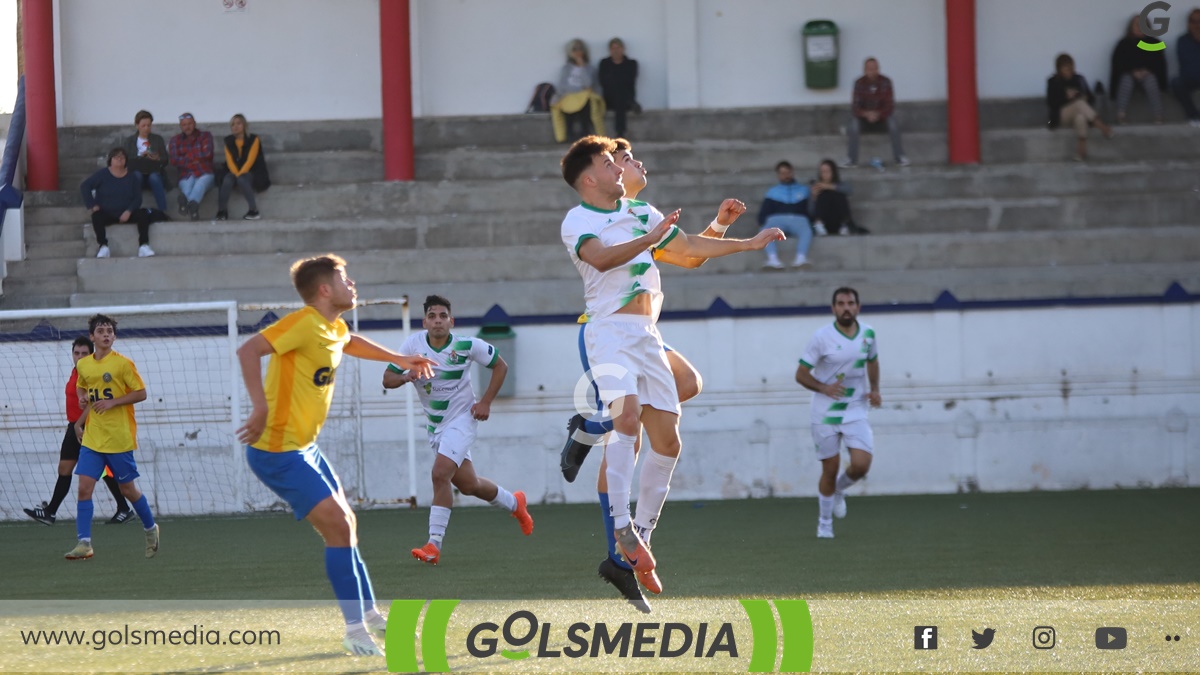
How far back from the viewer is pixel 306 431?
6227mm

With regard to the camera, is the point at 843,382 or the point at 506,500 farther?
the point at 843,382

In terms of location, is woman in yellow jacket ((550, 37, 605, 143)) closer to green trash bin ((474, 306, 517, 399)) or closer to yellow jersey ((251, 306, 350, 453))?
green trash bin ((474, 306, 517, 399))

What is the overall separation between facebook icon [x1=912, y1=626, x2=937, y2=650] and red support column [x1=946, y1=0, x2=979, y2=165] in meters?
13.6

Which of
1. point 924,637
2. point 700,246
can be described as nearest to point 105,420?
point 700,246

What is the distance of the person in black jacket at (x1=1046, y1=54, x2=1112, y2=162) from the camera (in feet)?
62.7

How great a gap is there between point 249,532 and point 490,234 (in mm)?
6538

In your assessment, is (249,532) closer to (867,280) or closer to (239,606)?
(239,606)

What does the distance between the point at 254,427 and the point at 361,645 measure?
1.00 metres

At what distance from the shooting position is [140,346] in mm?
14680

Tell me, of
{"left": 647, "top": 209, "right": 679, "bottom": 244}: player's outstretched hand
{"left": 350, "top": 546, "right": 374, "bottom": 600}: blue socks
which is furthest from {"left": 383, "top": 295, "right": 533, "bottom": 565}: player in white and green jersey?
{"left": 647, "top": 209, "right": 679, "bottom": 244}: player's outstretched hand

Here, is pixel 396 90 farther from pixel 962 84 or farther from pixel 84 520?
pixel 84 520

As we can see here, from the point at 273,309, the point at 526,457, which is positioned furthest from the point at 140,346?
the point at 526,457

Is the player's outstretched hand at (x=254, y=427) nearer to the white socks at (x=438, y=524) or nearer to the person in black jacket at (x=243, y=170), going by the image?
the white socks at (x=438, y=524)

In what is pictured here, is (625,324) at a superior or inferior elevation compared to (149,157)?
inferior
